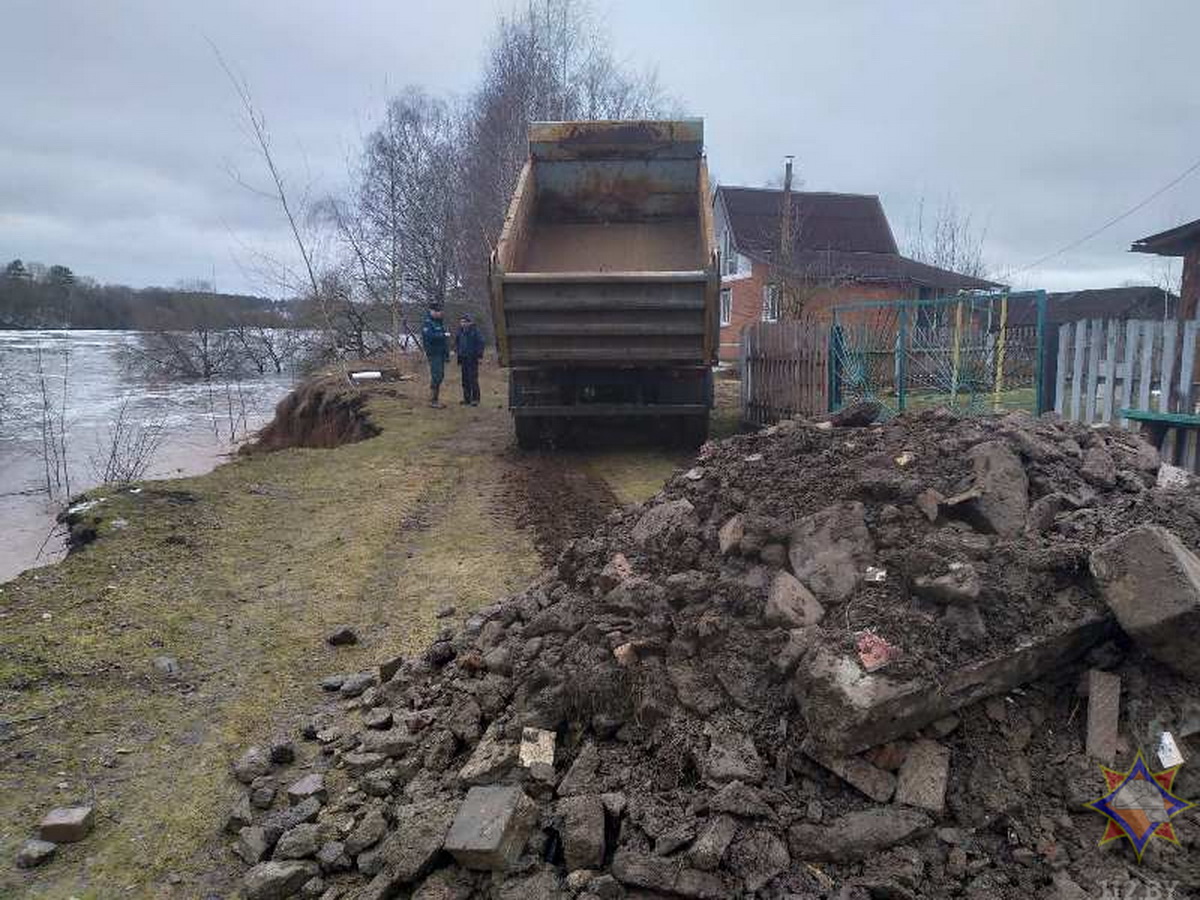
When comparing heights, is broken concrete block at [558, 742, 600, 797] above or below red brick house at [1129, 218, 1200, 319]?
below

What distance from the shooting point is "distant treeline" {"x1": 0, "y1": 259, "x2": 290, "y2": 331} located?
3475cm

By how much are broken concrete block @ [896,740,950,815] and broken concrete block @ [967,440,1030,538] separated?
3.71 ft

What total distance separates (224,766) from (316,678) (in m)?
0.83

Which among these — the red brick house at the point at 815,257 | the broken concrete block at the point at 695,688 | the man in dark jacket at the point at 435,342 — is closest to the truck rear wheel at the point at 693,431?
the man in dark jacket at the point at 435,342

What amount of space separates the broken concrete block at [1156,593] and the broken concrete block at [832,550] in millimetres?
834

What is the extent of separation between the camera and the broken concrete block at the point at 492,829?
2447 millimetres

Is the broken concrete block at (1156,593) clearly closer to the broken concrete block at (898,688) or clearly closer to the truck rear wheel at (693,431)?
the broken concrete block at (898,688)

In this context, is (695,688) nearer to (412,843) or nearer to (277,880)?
(412,843)

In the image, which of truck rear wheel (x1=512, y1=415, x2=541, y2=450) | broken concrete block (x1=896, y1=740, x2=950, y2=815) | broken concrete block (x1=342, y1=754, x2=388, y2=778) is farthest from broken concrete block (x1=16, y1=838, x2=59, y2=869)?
truck rear wheel (x1=512, y1=415, x2=541, y2=450)

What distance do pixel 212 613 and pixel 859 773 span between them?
408 centimetres

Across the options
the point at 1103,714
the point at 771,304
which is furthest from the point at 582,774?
the point at 771,304

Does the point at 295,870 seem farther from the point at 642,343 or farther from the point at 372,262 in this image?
the point at 372,262

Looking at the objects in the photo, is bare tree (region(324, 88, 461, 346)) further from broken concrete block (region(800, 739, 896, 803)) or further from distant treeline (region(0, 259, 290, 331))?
broken concrete block (region(800, 739, 896, 803))

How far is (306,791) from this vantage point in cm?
303
